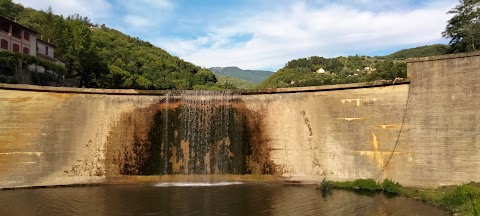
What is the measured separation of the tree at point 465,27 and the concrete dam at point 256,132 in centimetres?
1680

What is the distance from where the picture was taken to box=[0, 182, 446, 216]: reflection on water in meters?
13.1

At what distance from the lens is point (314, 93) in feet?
63.5

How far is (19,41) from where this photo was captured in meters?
34.0

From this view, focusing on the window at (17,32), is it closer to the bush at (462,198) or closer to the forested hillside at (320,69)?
the bush at (462,198)

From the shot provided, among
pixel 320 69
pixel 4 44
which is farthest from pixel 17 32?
pixel 320 69

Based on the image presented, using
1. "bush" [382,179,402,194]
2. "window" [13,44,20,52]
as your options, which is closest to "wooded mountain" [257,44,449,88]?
"window" [13,44,20,52]

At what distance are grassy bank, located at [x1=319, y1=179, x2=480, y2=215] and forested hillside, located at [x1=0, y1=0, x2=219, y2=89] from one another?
2908 cm

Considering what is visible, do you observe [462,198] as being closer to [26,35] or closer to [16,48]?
[16,48]

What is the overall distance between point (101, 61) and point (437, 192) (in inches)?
1400

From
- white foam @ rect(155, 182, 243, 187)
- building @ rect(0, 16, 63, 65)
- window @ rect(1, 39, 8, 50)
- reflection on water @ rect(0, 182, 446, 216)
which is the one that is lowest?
white foam @ rect(155, 182, 243, 187)

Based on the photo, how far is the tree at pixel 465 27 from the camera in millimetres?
30423

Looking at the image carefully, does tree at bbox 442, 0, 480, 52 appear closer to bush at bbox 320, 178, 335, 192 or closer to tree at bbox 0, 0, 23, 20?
bush at bbox 320, 178, 335, 192

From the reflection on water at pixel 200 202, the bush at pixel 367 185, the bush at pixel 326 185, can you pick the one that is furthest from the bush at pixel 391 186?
the bush at pixel 326 185

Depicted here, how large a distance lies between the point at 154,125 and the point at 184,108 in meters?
1.79
